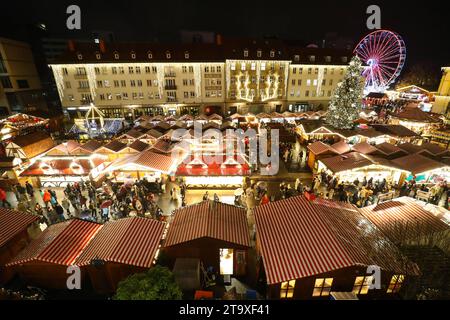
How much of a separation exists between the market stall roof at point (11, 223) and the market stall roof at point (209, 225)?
22.3ft

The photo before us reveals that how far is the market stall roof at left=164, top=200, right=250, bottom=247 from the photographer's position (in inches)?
383

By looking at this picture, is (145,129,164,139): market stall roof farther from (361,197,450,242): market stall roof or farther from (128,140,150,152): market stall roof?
(361,197,450,242): market stall roof

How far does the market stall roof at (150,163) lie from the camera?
55.9 ft

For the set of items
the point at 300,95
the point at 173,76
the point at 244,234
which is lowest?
the point at 244,234

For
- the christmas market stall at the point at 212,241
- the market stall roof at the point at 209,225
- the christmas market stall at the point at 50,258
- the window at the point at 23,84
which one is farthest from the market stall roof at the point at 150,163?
the window at the point at 23,84

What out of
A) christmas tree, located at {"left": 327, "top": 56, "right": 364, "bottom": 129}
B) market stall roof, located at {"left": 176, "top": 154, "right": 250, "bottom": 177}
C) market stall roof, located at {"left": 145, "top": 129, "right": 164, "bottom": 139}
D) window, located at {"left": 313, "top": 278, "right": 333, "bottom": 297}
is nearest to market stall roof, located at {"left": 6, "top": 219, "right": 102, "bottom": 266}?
market stall roof, located at {"left": 176, "top": 154, "right": 250, "bottom": 177}

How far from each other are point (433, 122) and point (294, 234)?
1106 inches

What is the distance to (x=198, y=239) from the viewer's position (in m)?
9.54

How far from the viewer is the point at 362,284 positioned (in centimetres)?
872

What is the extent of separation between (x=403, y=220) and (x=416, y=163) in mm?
9215

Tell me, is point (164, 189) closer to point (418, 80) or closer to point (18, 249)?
point (18, 249)

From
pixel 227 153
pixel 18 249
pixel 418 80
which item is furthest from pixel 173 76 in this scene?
pixel 418 80

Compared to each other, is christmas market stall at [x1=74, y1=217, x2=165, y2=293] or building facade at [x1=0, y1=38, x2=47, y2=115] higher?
building facade at [x1=0, y1=38, x2=47, y2=115]

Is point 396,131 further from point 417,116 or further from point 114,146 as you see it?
point 114,146
